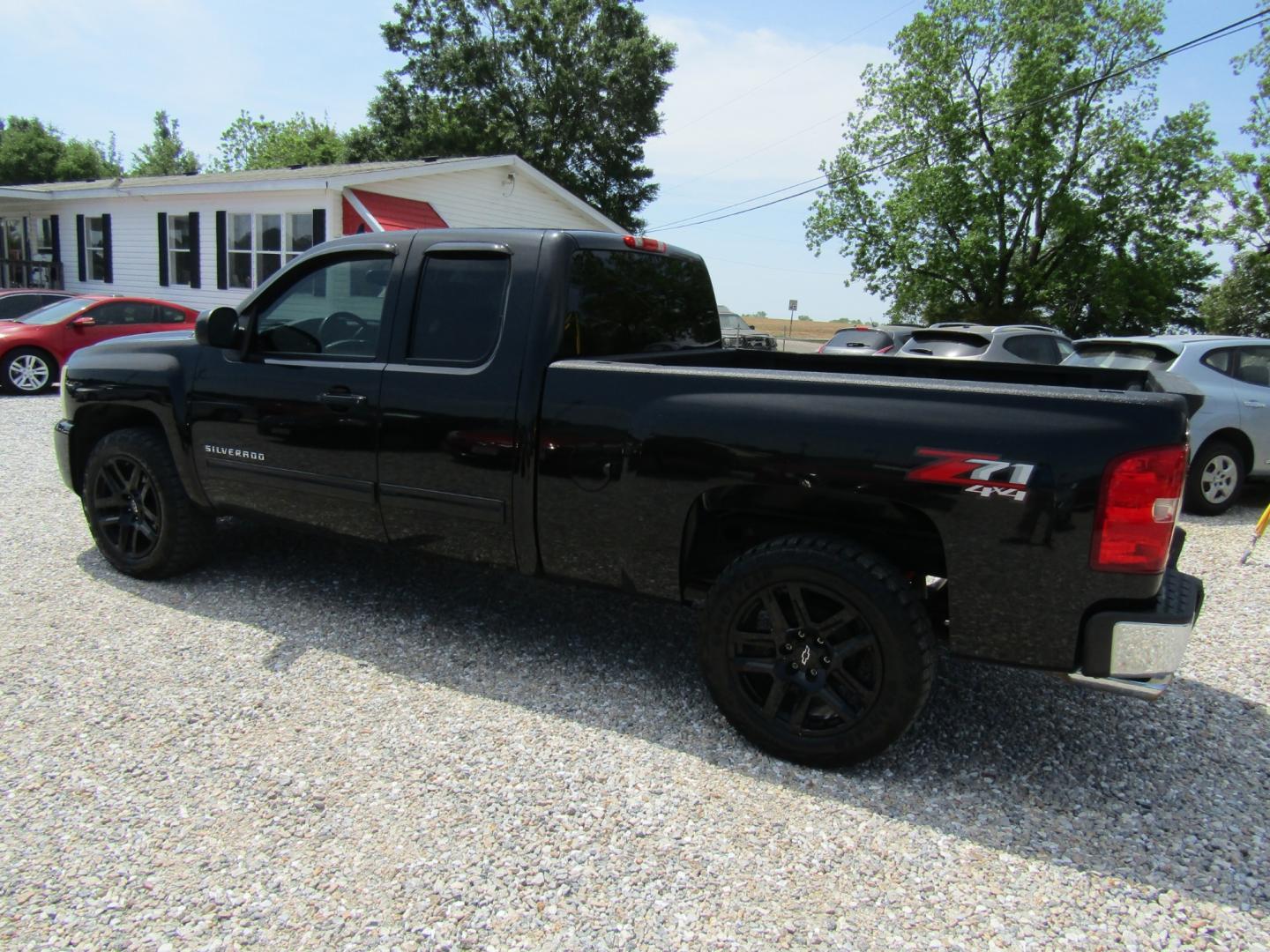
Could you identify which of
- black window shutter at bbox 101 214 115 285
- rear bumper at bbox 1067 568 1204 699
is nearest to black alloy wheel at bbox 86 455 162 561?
rear bumper at bbox 1067 568 1204 699

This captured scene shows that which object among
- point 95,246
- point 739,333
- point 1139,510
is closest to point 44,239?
point 95,246

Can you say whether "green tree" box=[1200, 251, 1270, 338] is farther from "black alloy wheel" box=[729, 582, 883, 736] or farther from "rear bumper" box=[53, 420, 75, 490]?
"rear bumper" box=[53, 420, 75, 490]

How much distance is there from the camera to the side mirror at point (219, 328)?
4.04m

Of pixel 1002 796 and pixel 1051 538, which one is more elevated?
pixel 1051 538

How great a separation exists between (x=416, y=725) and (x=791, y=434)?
1792mm

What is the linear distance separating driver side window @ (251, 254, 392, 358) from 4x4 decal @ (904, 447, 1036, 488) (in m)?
2.45

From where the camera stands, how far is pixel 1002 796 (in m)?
2.88

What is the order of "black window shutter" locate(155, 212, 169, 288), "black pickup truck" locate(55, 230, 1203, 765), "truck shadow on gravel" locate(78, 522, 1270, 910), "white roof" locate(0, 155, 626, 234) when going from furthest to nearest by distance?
"black window shutter" locate(155, 212, 169, 288) → "white roof" locate(0, 155, 626, 234) → "truck shadow on gravel" locate(78, 522, 1270, 910) → "black pickup truck" locate(55, 230, 1203, 765)

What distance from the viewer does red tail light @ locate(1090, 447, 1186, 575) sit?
2459 mm

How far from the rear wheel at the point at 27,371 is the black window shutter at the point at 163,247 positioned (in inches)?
243

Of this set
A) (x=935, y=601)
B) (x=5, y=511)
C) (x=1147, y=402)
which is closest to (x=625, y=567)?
(x=935, y=601)

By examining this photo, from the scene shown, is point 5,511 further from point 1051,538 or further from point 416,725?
point 1051,538

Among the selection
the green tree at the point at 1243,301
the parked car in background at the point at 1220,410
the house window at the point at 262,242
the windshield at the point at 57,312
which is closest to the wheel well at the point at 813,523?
the parked car in background at the point at 1220,410

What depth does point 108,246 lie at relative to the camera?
19656mm
